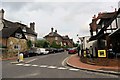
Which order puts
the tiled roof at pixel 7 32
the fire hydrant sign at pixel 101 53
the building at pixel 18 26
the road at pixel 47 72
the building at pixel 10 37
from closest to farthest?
the road at pixel 47 72 < the fire hydrant sign at pixel 101 53 < the building at pixel 10 37 < the tiled roof at pixel 7 32 < the building at pixel 18 26

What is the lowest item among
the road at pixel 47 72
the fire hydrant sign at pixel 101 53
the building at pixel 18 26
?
the road at pixel 47 72

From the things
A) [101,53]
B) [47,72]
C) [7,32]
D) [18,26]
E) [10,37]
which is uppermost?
[18,26]

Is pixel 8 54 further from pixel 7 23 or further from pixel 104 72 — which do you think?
pixel 104 72

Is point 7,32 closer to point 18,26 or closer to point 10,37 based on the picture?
point 10,37

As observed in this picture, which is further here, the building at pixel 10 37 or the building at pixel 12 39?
the building at pixel 10 37

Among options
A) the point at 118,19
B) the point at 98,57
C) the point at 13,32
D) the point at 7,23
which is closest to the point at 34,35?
the point at 7,23

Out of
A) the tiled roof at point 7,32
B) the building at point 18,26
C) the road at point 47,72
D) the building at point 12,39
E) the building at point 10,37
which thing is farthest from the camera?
the building at point 18,26

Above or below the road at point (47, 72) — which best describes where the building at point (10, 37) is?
above

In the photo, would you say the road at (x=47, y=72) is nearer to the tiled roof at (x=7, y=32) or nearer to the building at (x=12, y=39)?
the building at (x=12, y=39)

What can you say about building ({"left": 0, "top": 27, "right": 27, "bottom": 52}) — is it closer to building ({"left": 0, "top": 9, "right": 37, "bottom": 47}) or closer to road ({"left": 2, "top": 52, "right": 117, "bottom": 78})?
building ({"left": 0, "top": 9, "right": 37, "bottom": 47})

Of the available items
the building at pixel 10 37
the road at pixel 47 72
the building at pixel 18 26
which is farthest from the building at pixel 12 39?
the road at pixel 47 72

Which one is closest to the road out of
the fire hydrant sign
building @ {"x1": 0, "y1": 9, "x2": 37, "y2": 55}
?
the fire hydrant sign

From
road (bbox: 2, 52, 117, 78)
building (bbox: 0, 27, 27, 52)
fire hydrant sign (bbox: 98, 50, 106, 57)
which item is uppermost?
building (bbox: 0, 27, 27, 52)

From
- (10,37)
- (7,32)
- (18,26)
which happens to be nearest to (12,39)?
(10,37)
